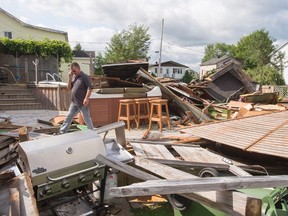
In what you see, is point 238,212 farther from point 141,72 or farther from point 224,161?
point 141,72

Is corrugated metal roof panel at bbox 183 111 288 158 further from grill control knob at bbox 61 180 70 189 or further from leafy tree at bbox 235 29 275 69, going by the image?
leafy tree at bbox 235 29 275 69

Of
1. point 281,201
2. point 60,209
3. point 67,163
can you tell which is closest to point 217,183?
point 281,201

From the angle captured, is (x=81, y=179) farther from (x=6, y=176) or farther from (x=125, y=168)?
(x=6, y=176)

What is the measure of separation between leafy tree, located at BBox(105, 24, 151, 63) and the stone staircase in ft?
58.5

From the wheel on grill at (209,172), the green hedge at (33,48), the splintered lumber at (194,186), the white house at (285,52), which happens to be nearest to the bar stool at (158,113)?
the wheel on grill at (209,172)

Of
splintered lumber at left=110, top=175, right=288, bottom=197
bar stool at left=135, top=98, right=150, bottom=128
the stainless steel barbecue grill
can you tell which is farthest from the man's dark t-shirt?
splintered lumber at left=110, top=175, right=288, bottom=197

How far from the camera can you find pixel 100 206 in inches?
135

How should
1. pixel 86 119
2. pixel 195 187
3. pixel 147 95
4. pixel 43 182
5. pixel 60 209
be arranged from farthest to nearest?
pixel 147 95 < pixel 86 119 < pixel 60 209 < pixel 43 182 < pixel 195 187

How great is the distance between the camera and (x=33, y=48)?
57.3ft

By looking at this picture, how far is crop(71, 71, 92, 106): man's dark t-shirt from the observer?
6.27 meters

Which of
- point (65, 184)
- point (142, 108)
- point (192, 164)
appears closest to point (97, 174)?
point (65, 184)

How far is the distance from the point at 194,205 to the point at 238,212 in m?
0.67

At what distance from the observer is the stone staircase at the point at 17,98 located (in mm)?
13367

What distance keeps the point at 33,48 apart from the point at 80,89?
515 inches
